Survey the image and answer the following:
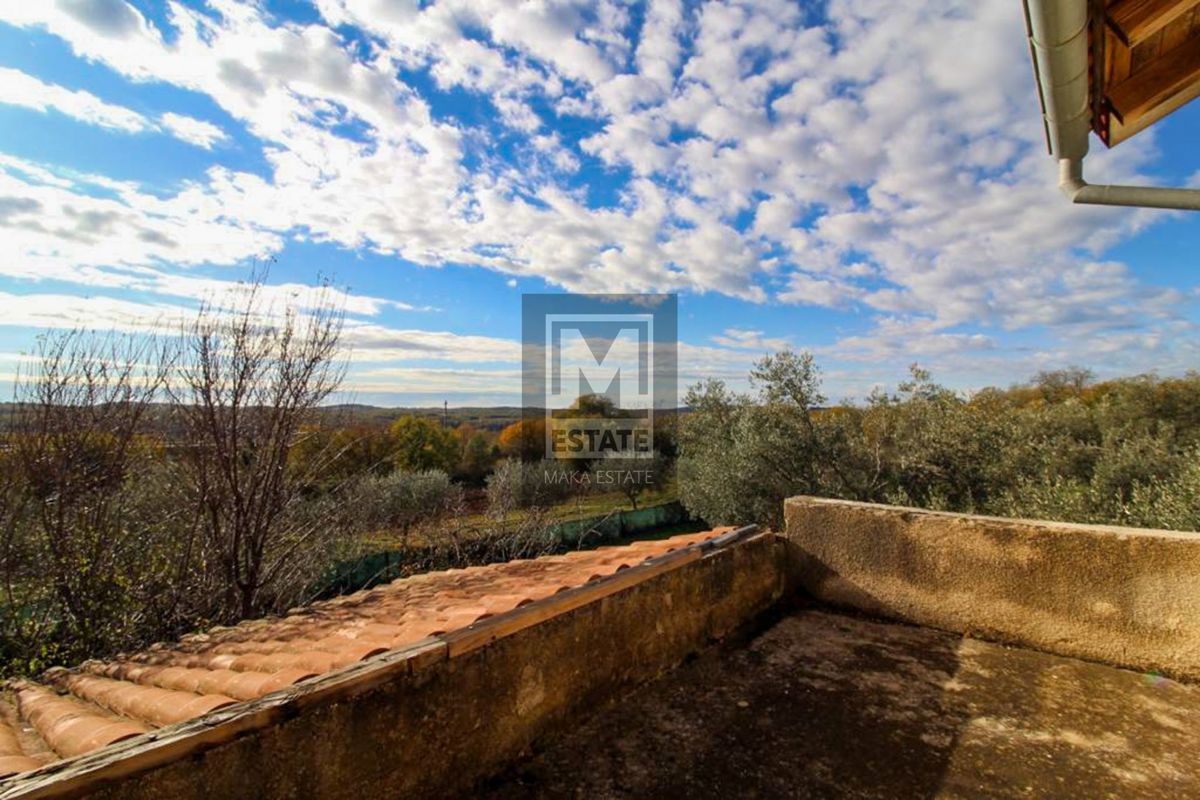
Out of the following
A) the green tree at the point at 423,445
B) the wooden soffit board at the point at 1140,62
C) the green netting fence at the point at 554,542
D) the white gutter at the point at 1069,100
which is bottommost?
the green netting fence at the point at 554,542

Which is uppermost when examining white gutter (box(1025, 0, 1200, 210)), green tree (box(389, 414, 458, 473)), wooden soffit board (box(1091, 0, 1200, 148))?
wooden soffit board (box(1091, 0, 1200, 148))

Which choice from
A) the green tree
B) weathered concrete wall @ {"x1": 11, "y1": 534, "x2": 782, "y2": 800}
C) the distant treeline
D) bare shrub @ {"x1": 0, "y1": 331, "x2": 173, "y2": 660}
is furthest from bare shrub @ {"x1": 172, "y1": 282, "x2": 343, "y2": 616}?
the green tree

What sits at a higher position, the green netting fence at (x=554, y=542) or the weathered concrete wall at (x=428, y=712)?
the weathered concrete wall at (x=428, y=712)

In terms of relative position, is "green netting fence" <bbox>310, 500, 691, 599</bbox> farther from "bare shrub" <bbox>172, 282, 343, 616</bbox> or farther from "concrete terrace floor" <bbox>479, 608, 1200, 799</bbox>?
"concrete terrace floor" <bbox>479, 608, 1200, 799</bbox>

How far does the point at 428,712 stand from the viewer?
1746 millimetres

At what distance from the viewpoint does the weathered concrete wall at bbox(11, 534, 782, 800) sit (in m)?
1.28

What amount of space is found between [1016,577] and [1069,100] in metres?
2.46

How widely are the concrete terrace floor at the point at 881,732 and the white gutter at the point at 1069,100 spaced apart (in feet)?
8.09

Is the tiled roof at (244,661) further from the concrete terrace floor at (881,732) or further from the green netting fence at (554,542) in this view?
the green netting fence at (554,542)

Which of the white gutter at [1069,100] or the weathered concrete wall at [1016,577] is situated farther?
the weathered concrete wall at [1016,577]

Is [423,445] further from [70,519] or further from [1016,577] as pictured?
[1016,577]

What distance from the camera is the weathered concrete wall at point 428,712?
1283 millimetres

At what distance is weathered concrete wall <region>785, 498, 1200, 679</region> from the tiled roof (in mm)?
820

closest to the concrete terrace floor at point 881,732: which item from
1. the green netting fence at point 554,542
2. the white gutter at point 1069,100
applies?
the white gutter at point 1069,100
